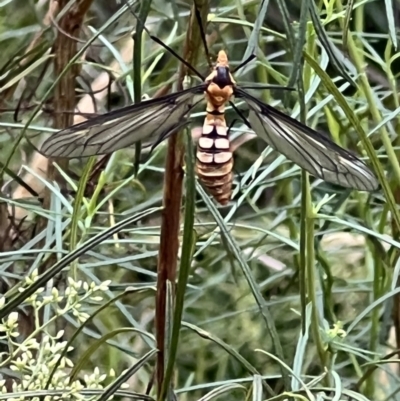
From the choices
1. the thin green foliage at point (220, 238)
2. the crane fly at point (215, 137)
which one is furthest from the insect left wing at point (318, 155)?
the thin green foliage at point (220, 238)

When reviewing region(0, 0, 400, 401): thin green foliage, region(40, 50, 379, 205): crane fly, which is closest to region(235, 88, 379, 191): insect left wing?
region(40, 50, 379, 205): crane fly

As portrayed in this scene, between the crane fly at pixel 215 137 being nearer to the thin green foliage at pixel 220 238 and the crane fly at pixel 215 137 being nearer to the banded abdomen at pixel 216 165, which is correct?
the banded abdomen at pixel 216 165

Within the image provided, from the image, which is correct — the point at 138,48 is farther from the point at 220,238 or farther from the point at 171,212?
the point at 220,238

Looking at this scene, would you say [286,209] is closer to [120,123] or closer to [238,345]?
[238,345]

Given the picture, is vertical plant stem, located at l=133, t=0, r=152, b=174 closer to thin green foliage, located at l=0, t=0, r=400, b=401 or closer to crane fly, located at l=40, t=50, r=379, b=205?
crane fly, located at l=40, t=50, r=379, b=205

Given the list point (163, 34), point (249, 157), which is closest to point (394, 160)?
point (249, 157)
